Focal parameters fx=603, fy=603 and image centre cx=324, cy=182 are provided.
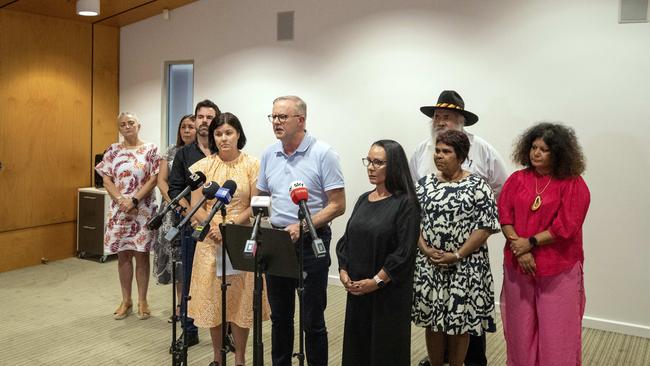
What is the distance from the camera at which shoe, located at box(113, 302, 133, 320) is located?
4.74m

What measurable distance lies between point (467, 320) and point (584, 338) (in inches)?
67.3

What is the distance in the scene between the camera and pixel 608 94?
4.46m

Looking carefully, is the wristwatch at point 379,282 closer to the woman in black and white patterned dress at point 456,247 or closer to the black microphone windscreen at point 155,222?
the woman in black and white patterned dress at point 456,247

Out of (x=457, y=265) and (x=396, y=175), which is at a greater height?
(x=396, y=175)

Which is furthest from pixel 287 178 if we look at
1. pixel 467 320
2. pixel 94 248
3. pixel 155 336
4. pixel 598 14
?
pixel 94 248

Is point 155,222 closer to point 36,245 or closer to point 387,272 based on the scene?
point 387,272

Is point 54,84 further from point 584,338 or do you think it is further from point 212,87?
point 584,338

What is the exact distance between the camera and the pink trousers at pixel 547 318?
3133 millimetres

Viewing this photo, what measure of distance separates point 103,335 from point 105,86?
12.1 ft

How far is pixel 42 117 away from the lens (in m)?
6.41

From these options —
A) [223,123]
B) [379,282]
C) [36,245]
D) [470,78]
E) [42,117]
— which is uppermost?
[470,78]

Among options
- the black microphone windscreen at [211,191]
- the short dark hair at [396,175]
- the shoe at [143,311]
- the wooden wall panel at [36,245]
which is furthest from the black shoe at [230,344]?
the wooden wall panel at [36,245]

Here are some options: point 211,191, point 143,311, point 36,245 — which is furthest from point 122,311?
point 211,191

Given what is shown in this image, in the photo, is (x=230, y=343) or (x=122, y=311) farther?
(x=122, y=311)
